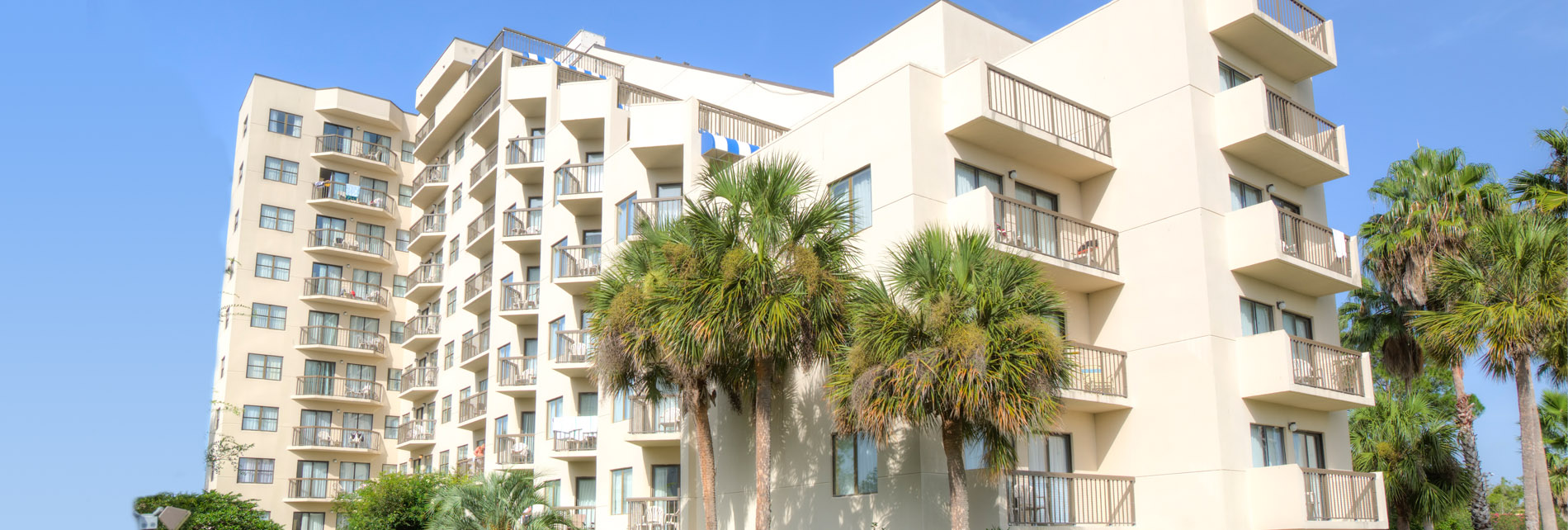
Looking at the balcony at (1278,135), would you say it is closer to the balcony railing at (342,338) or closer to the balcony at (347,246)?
the balcony railing at (342,338)

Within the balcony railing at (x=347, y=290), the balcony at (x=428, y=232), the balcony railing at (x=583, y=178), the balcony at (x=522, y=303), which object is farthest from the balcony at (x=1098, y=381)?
the balcony railing at (x=347, y=290)

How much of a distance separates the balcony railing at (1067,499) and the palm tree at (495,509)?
12151 millimetres

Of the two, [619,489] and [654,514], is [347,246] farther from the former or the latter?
[654,514]

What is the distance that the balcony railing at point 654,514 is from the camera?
3097 cm

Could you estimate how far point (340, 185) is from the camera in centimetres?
6316

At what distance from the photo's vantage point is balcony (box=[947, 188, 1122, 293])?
77.5ft

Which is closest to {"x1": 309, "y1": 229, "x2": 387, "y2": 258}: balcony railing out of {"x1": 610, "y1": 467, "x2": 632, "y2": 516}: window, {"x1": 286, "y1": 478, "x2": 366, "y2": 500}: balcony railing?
{"x1": 286, "y1": 478, "x2": 366, "y2": 500}: balcony railing

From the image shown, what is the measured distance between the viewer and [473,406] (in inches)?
1914

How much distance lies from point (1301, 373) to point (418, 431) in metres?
41.6

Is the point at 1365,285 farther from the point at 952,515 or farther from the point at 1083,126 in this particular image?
the point at 952,515

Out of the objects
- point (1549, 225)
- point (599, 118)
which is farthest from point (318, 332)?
point (1549, 225)

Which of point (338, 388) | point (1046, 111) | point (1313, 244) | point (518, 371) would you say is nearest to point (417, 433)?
point (338, 388)

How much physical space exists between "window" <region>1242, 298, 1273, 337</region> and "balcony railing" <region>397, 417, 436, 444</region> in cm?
3896

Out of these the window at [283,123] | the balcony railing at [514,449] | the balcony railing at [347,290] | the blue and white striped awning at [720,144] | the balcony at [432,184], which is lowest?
the balcony railing at [514,449]
